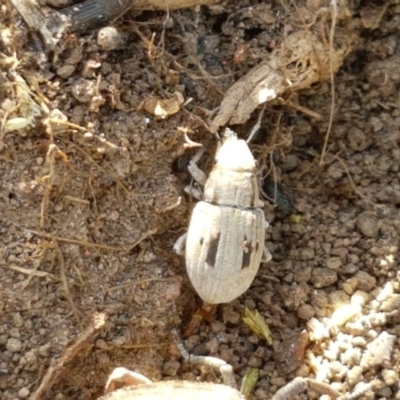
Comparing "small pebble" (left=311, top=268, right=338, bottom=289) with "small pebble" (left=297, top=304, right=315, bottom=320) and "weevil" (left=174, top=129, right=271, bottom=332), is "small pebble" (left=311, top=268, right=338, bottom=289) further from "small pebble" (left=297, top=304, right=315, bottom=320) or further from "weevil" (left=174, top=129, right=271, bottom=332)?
"weevil" (left=174, top=129, right=271, bottom=332)

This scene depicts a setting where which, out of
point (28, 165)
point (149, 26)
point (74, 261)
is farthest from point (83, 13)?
point (74, 261)

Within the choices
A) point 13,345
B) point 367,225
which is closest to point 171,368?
point 13,345

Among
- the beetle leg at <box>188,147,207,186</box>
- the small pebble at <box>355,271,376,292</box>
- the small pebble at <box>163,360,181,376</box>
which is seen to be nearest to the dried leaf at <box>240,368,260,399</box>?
the small pebble at <box>163,360,181,376</box>

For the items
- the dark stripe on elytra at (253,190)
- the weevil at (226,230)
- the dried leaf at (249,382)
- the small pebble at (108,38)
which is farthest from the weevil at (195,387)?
the small pebble at (108,38)

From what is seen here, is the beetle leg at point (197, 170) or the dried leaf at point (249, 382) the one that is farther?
the beetle leg at point (197, 170)

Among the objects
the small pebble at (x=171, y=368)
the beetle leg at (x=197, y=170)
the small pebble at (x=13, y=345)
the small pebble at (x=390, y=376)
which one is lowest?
the small pebble at (x=390, y=376)

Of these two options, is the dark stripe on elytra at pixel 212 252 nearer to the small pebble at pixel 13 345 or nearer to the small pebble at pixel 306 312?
the small pebble at pixel 306 312

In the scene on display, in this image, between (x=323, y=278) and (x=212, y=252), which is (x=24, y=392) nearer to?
(x=212, y=252)
